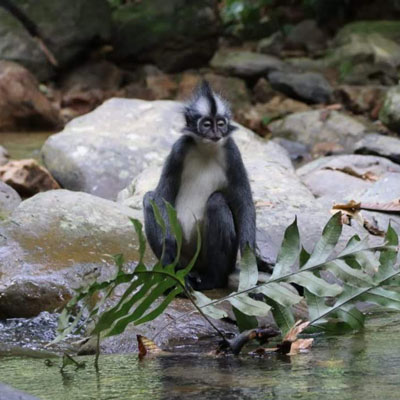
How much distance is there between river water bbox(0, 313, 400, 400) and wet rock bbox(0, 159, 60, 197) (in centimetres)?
481

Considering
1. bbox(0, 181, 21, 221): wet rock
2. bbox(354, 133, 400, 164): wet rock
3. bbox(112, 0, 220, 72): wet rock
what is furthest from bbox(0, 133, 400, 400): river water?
bbox(112, 0, 220, 72): wet rock

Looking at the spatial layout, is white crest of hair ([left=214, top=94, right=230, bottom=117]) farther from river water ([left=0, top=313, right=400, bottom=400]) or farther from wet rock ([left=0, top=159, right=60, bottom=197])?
wet rock ([left=0, top=159, right=60, bottom=197])

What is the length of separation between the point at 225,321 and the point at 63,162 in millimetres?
4609

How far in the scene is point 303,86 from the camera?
49.2 ft

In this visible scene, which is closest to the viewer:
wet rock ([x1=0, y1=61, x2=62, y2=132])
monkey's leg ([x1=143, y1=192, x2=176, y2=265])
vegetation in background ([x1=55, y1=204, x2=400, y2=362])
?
vegetation in background ([x1=55, y1=204, x2=400, y2=362])

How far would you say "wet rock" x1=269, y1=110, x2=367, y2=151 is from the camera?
41.2ft

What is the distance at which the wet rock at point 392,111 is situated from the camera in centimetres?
1199

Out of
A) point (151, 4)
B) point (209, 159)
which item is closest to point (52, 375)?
point (209, 159)

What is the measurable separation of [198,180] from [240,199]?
326 millimetres

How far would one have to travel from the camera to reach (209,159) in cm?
603

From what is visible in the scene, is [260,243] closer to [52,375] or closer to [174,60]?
[52,375]

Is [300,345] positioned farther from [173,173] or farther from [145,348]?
[173,173]

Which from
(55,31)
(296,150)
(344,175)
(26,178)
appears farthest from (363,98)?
(26,178)

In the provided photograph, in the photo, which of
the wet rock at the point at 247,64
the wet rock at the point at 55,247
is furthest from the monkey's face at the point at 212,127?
the wet rock at the point at 247,64
